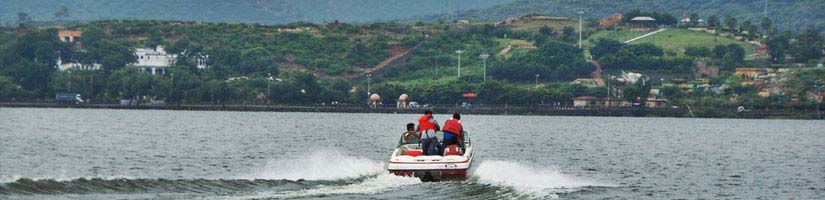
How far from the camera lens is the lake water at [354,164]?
168 feet

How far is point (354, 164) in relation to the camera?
201ft

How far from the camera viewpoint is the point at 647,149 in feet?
294

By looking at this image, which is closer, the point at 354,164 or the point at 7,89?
the point at 354,164

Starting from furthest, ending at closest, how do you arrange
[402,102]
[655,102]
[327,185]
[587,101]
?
[655,102] → [587,101] → [402,102] → [327,185]

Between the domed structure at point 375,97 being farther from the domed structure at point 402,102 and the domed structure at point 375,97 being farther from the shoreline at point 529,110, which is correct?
the shoreline at point 529,110

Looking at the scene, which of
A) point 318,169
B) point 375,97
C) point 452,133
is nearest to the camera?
point 452,133

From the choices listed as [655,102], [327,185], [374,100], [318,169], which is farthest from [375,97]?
[327,185]

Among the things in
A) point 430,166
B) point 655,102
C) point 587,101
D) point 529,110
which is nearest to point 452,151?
point 430,166

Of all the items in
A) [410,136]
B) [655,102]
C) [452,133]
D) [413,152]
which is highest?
[655,102]

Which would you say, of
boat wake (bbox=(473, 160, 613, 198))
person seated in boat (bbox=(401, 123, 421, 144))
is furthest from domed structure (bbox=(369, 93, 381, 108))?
person seated in boat (bbox=(401, 123, 421, 144))

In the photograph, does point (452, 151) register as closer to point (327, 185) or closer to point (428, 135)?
point (428, 135)

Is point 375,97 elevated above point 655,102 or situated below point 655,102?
above

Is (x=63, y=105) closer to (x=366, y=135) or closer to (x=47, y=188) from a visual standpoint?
(x=366, y=135)

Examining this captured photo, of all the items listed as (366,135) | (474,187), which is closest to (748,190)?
(474,187)
